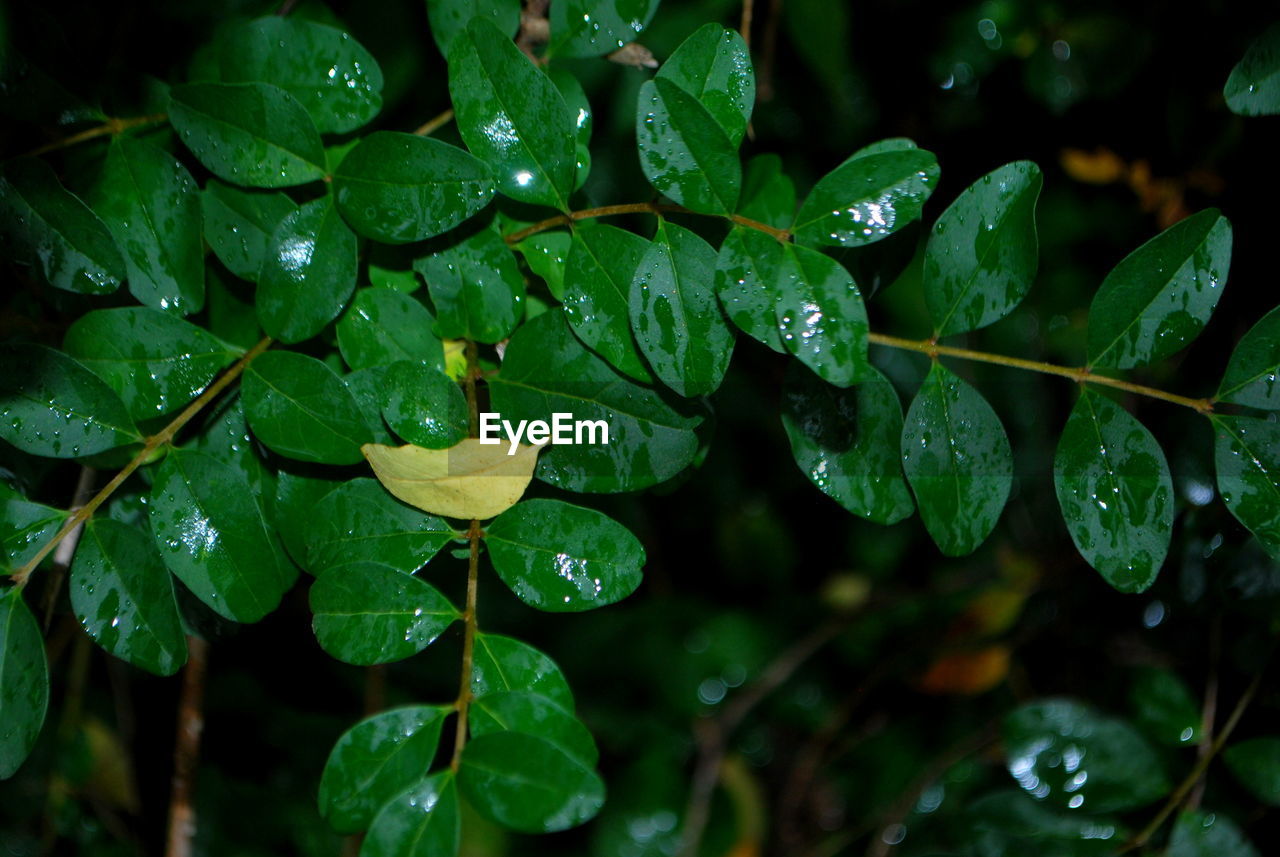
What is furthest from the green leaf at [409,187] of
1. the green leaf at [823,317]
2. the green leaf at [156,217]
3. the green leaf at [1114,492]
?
the green leaf at [1114,492]

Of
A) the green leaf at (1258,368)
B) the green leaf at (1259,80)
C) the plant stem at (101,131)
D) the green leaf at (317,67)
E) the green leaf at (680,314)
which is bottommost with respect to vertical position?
the green leaf at (1258,368)

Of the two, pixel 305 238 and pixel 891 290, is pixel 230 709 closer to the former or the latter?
pixel 305 238

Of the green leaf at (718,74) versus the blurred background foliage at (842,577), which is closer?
the green leaf at (718,74)

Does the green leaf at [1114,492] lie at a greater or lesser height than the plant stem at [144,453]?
lesser

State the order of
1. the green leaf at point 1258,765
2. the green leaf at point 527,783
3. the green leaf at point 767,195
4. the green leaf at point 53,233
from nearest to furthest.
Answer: the green leaf at point 527,783 < the green leaf at point 53,233 < the green leaf at point 767,195 < the green leaf at point 1258,765

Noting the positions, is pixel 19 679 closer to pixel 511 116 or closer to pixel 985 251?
pixel 511 116

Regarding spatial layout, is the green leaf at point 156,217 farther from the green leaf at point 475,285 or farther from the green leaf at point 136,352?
the green leaf at point 475,285
